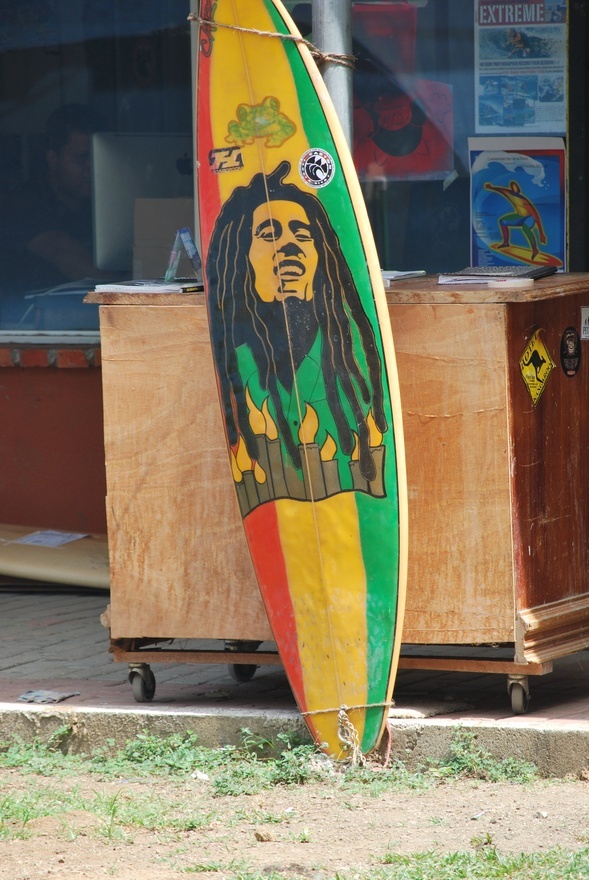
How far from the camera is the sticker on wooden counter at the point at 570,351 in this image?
13.9ft

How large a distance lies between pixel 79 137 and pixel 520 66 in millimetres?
2235

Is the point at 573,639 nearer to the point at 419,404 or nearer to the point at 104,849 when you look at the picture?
the point at 419,404

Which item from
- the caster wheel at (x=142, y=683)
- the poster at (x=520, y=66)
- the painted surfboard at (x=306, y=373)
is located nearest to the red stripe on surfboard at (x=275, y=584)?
the painted surfboard at (x=306, y=373)

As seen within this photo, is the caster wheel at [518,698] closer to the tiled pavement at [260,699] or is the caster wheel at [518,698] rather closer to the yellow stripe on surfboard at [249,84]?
the tiled pavement at [260,699]

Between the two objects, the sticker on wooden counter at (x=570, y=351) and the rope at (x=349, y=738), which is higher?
the sticker on wooden counter at (x=570, y=351)

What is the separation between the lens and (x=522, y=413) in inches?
160

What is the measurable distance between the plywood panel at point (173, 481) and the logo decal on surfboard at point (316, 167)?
1.83 ft

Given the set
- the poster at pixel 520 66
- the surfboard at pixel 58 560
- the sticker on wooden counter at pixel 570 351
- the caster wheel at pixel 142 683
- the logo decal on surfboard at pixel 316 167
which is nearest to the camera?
the logo decal on surfboard at pixel 316 167

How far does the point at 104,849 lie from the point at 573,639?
159 cm

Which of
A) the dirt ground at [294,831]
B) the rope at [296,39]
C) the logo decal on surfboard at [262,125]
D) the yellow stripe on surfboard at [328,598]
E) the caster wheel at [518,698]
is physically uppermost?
the rope at [296,39]

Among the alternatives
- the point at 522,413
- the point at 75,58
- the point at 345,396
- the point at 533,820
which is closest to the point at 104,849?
the point at 533,820

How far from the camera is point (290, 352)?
4055 millimetres

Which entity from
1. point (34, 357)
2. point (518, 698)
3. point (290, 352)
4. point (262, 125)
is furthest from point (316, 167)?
point (34, 357)

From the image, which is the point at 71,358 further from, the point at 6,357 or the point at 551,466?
the point at 551,466
